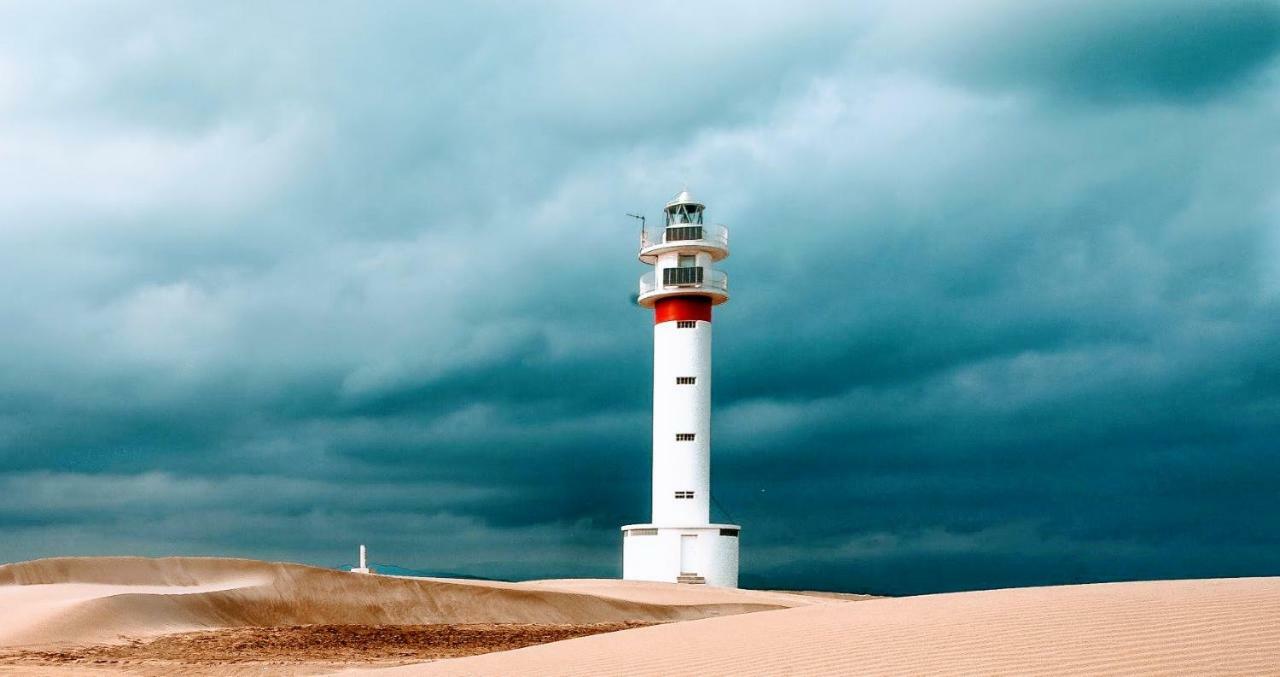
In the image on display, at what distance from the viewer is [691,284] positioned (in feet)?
110

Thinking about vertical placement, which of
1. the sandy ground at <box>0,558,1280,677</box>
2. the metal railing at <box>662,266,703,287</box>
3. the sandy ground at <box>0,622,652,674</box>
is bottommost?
the sandy ground at <box>0,622,652,674</box>

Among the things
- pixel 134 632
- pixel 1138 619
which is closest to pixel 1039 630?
pixel 1138 619

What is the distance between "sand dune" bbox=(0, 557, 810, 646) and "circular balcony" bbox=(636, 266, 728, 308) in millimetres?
10093

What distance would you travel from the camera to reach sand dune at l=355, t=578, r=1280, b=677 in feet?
23.7

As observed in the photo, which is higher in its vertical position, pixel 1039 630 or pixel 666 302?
pixel 666 302

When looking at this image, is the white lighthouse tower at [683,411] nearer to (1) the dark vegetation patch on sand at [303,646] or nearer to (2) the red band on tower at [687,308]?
(2) the red band on tower at [687,308]

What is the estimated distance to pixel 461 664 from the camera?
10688 millimetres

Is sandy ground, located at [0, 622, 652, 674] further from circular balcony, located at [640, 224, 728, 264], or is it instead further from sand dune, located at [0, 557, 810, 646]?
circular balcony, located at [640, 224, 728, 264]

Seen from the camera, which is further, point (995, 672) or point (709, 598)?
point (709, 598)

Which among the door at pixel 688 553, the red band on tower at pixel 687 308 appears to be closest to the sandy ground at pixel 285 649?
the door at pixel 688 553

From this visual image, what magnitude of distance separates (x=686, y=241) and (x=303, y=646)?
808 inches

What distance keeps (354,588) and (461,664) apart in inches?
495

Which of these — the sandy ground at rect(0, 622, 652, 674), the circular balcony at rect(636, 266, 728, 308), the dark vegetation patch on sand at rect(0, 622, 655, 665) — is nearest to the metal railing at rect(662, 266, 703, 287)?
the circular balcony at rect(636, 266, 728, 308)

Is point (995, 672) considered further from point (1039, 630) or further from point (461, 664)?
point (461, 664)
